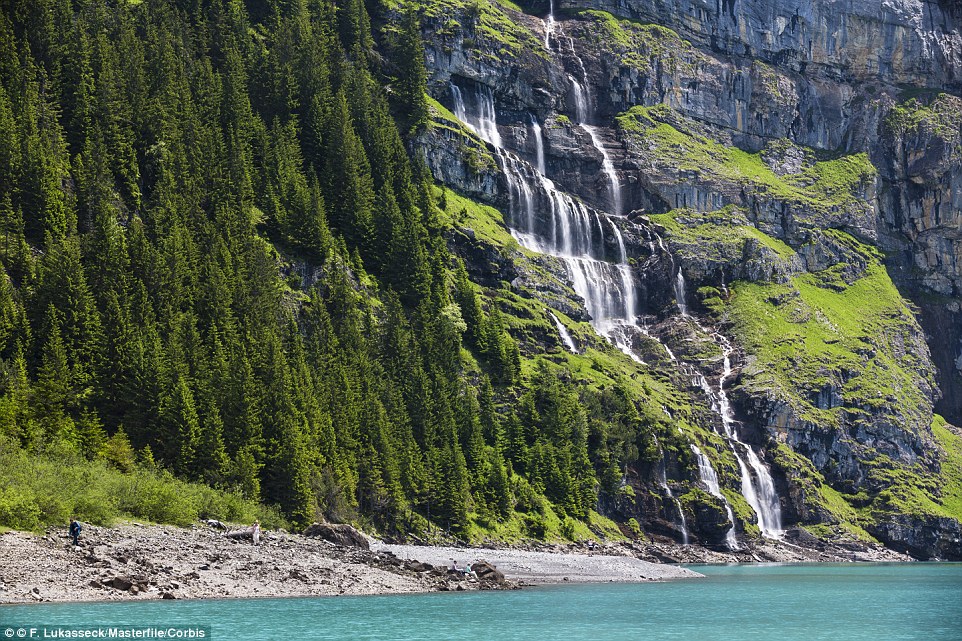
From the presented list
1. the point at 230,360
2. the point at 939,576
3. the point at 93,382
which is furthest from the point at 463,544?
the point at 939,576

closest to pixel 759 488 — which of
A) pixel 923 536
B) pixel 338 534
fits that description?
pixel 923 536

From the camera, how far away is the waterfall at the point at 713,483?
564 feet

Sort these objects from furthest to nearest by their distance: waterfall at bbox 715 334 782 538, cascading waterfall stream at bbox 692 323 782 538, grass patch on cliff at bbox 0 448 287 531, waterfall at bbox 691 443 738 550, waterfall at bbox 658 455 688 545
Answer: cascading waterfall stream at bbox 692 323 782 538
waterfall at bbox 715 334 782 538
waterfall at bbox 691 443 738 550
waterfall at bbox 658 455 688 545
grass patch on cliff at bbox 0 448 287 531

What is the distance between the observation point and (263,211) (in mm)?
154750

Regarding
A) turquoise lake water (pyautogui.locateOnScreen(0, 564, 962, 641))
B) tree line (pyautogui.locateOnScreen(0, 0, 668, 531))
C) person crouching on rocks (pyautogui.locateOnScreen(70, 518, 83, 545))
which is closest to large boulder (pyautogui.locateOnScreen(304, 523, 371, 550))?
tree line (pyautogui.locateOnScreen(0, 0, 668, 531))

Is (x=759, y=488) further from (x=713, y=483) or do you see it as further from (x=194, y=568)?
(x=194, y=568)

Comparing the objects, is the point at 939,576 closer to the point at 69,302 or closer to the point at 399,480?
the point at 399,480

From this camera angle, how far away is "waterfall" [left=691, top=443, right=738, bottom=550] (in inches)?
6767

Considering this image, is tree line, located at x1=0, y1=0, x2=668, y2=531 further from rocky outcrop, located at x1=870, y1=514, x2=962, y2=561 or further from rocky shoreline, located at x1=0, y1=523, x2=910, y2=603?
rocky outcrop, located at x1=870, y1=514, x2=962, y2=561

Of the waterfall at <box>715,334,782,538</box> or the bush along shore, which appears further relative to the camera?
the waterfall at <box>715,334,782,538</box>

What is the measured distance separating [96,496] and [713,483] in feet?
391

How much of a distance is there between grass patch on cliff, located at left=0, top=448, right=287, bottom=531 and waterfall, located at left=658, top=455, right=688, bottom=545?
8048 centimetres

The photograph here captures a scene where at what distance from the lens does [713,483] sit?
17738 centimetres

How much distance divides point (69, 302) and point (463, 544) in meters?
52.6
